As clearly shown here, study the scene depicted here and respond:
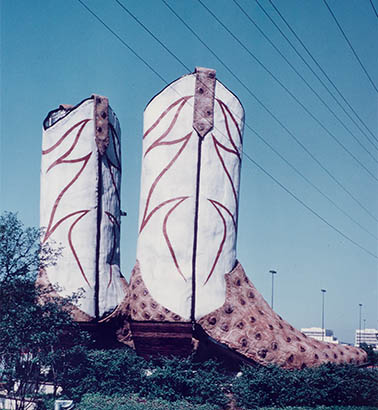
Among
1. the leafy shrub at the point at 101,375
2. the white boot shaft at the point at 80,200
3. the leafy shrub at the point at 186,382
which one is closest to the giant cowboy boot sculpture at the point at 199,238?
the leafy shrub at the point at 101,375

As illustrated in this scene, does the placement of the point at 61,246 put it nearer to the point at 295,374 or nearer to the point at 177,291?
the point at 177,291

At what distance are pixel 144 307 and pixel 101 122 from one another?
588 centimetres

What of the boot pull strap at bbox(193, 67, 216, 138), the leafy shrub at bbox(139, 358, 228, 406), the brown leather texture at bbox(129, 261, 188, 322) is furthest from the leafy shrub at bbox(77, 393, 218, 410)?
the boot pull strap at bbox(193, 67, 216, 138)

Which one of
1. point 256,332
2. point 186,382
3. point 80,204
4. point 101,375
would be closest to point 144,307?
point 101,375

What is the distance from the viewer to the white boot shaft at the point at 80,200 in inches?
731

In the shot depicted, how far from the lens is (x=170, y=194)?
17344mm

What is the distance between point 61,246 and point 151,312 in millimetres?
3669

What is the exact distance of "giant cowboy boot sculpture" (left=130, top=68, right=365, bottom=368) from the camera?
1648 cm

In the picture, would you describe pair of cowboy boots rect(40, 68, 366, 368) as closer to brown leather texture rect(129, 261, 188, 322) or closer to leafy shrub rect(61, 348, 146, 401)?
brown leather texture rect(129, 261, 188, 322)

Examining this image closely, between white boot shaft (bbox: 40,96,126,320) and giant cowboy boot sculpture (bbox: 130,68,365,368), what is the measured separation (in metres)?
1.66

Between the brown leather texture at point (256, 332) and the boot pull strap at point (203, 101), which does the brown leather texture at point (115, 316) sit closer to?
the brown leather texture at point (256, 332)

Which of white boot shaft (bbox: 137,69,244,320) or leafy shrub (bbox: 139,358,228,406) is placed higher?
white boot shaft (bbox: 137,69,244,320)

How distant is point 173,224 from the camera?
56.3 ft

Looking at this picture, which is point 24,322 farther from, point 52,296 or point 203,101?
point 203,101
